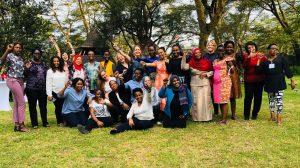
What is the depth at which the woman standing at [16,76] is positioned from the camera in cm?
654

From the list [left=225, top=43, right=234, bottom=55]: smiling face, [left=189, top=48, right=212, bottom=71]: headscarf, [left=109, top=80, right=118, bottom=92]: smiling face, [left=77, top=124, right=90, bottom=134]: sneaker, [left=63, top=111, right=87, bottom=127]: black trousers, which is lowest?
[left=77, top=124, right=90, bottom=134]: sneaker

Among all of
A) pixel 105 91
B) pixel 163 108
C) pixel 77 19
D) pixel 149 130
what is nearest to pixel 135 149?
pixel 149 130

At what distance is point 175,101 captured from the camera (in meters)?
6.82

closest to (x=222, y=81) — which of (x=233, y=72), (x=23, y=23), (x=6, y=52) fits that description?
(x=233, y=72)

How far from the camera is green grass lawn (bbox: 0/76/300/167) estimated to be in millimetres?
4664

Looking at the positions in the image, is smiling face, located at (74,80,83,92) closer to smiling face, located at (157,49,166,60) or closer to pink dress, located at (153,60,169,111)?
pink dress, located at (153,60,169,111)

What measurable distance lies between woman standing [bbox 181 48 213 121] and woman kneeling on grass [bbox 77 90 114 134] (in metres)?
1.81

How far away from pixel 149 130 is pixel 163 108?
70cm

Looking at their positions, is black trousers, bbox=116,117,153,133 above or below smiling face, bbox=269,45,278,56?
below

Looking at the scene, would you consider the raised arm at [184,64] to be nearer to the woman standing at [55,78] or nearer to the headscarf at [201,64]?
the headscarf at [201,64]

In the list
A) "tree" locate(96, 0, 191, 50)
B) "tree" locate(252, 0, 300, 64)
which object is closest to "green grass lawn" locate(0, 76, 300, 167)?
"tree" locate(96, 0, 191, 50)

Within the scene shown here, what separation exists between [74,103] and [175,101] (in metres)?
2.19

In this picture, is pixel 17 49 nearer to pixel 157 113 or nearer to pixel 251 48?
pixel 157 113

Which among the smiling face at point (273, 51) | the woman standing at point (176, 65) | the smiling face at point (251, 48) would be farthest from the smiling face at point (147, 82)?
the smiling face at point (273, 51)
